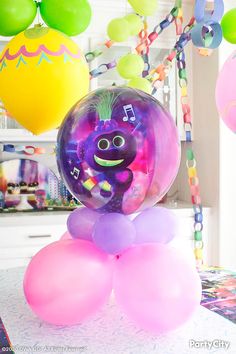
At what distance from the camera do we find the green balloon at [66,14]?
150 centimetres

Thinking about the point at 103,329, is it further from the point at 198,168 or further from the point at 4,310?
Result: the point at 198,168

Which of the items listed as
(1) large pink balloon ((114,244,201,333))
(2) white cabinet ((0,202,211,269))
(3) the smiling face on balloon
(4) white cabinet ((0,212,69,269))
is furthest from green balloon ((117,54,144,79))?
(4) white cabinet ((0,212,69,269))

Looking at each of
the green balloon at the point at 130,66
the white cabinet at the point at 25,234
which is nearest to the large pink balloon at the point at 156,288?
the green balloon at the point at 130,66

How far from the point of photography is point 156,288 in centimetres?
112

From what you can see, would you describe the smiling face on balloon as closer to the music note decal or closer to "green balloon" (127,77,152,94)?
the music note decal

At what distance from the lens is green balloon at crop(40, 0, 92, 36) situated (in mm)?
1496

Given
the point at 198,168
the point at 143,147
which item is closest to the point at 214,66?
the point at 198,168

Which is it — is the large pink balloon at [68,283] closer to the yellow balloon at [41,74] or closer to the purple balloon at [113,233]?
the purple balloon at [113,233]

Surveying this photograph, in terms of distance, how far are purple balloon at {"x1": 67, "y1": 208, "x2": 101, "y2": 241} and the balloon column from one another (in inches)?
2.6

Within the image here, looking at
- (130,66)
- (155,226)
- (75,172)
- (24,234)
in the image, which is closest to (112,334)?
(155,226)

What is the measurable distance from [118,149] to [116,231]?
21cm

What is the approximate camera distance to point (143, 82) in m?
1.82

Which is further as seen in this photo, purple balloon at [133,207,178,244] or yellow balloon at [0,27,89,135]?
yellow balloon at [0,27,89,135]

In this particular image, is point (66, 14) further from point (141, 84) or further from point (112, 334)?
point (112, 334)
